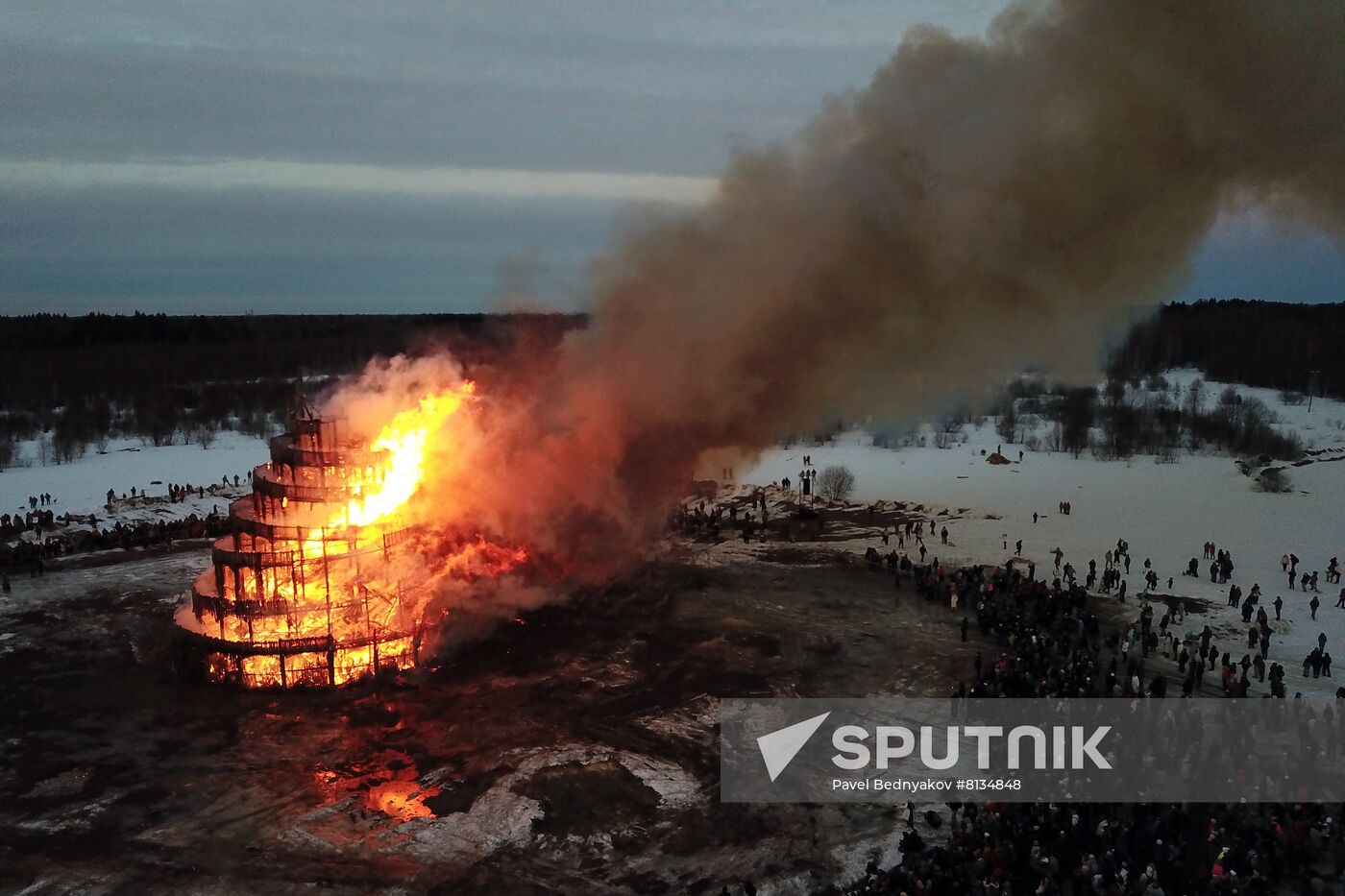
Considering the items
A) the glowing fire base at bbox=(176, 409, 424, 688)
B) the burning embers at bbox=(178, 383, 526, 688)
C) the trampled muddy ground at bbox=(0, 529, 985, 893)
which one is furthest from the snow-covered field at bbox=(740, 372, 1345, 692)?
the glowing fire base at bbox=(176, 409, 424, 688)

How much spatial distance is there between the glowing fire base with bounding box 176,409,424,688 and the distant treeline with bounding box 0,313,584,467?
6923 mm

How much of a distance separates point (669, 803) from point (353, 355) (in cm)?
10484

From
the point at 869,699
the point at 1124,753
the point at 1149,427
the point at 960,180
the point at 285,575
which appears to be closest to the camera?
the point at 1124,753

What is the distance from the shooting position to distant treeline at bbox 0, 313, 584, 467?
61.4 meters

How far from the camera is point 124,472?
65000 mm

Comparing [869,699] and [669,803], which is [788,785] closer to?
[669,803]

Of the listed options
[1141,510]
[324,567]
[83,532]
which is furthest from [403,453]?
[1141,510]

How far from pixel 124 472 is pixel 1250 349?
109031 millimetres

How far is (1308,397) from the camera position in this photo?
277ft

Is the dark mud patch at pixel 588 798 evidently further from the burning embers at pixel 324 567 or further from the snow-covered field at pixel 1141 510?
the snow-covered field at pixel 1141 510

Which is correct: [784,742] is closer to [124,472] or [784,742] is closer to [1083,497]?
[1083,497]

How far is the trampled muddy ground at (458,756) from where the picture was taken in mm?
18438

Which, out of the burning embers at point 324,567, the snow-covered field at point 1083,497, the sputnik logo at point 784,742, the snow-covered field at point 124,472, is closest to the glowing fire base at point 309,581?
the burning embers at point 324,567

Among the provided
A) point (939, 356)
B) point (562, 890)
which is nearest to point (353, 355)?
point (939, 356)
